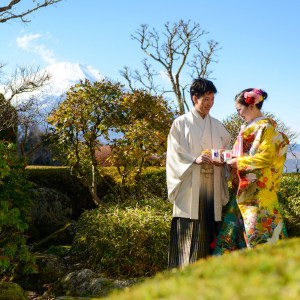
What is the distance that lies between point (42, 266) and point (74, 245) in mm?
808

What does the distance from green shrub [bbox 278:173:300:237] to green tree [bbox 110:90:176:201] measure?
85.3 inches

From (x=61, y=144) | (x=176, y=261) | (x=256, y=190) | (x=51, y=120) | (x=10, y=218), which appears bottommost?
(x=176, y=261)

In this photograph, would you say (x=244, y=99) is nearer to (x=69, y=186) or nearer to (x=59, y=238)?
(x=59, y=238)

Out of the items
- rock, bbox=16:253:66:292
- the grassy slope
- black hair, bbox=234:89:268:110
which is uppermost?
black hair, bbox=234:89:268:110

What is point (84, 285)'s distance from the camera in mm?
4246

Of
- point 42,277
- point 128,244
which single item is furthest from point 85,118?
point 42,277

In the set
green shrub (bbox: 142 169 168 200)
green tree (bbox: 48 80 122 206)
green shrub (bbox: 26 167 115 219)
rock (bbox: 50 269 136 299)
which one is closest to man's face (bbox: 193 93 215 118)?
rock (bbox: 50 269 136 299)

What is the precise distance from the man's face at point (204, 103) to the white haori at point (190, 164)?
54mm

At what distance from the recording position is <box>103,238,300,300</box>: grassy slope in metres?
0.79

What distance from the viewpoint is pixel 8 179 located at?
454 cm

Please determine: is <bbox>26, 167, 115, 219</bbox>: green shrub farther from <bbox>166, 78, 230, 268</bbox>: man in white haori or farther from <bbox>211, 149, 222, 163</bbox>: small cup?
<bbox>211, 149, 222, 163</bbox>: small cup

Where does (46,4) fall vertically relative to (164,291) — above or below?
above

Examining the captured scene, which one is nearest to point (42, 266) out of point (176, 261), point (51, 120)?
point (176, 261)

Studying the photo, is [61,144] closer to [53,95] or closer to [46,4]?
[53,95]
